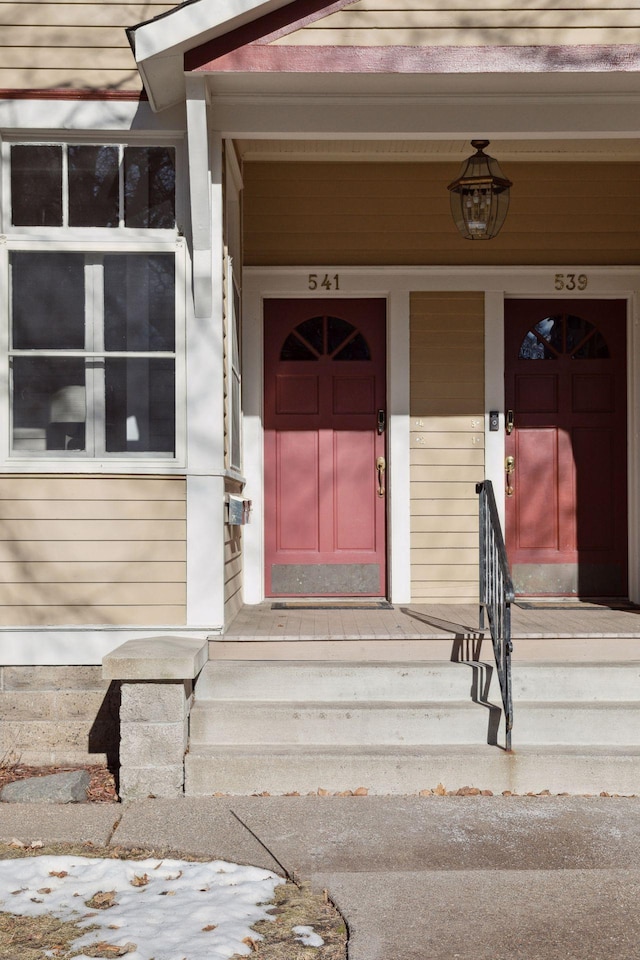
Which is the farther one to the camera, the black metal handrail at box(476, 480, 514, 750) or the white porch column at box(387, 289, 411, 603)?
the white porch column at box(387, 289, 411, 603)

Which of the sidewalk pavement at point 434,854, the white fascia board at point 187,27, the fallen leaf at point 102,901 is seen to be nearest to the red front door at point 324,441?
the white fascia board at point 187,27

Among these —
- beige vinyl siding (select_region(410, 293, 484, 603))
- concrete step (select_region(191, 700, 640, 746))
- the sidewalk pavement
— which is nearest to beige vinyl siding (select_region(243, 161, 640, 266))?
beige vinyl siding (select_region(410, 293, 484, 603))

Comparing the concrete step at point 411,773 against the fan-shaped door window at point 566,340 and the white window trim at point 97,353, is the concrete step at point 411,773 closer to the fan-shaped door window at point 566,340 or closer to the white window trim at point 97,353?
the white window trim at point 97,353

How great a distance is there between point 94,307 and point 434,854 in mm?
3197

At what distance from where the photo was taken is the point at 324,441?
22.8 feet

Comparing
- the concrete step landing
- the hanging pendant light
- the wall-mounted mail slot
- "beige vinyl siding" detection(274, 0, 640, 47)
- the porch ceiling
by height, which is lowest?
the concrete step landing

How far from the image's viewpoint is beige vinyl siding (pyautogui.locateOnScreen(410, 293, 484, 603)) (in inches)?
267

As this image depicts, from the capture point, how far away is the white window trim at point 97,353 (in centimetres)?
524

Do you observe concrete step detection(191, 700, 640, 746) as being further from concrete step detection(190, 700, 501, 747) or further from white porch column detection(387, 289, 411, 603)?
white porch column detection(387, 289, 411, 603)

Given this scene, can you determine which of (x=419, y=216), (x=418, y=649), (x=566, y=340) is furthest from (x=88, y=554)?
(x=566, y=340)

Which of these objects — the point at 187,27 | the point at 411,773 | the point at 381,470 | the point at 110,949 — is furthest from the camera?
the point at 381,470

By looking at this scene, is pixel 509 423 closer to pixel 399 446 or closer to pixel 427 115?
pixel 399 446

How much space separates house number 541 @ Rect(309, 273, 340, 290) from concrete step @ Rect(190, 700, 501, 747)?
3.15 meters

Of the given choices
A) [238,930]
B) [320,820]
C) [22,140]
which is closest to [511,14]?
[22,140]
